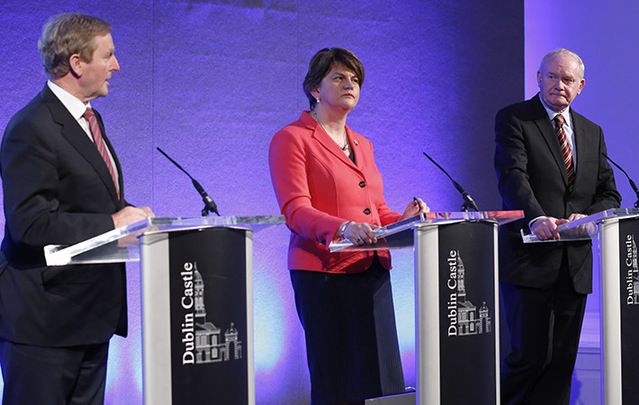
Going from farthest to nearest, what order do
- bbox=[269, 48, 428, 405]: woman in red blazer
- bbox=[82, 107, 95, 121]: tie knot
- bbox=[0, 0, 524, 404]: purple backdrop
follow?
bbox=[0, 0, 524, 404]: purple backdrop
bbox=[269, 48, 428, 405]: woman in red blazer
bbox=[82, 107, 95, 121]: tie knot

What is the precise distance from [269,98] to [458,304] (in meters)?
2.26

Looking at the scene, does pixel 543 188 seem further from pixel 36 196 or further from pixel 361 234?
pixel 36 196

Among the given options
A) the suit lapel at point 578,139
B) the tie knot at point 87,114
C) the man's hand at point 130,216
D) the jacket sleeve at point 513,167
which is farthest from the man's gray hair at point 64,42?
the suit lapel at point 578,139

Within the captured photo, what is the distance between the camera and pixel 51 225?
2.57 metres

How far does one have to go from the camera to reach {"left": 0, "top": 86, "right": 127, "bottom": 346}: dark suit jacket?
259 cm

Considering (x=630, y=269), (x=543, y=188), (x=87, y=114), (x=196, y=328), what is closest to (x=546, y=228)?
(x=630, y=269)

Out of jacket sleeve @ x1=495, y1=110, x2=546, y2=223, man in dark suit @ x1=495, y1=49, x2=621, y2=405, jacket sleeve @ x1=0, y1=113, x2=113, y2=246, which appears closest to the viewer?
jacket sleeve @ x1=0, y1=113, x2=113, y2=246

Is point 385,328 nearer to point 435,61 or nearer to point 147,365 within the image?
point 147,365

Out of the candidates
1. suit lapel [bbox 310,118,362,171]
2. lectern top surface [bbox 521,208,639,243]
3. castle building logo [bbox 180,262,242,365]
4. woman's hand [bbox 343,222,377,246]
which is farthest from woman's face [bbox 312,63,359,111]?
castle building logo [bbox 180,262,242,365]

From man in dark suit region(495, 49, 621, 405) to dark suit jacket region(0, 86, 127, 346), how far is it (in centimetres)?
199

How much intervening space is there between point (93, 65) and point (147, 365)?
3.18ft

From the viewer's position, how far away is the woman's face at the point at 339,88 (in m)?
3.71

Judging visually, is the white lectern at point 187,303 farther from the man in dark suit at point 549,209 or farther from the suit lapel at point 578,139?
the suit lapel at point 578,139

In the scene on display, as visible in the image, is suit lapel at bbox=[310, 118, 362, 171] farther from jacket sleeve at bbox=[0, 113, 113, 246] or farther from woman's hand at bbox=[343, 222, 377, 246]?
jacket sleeve at bbox=[0, 113, 113, 246]
